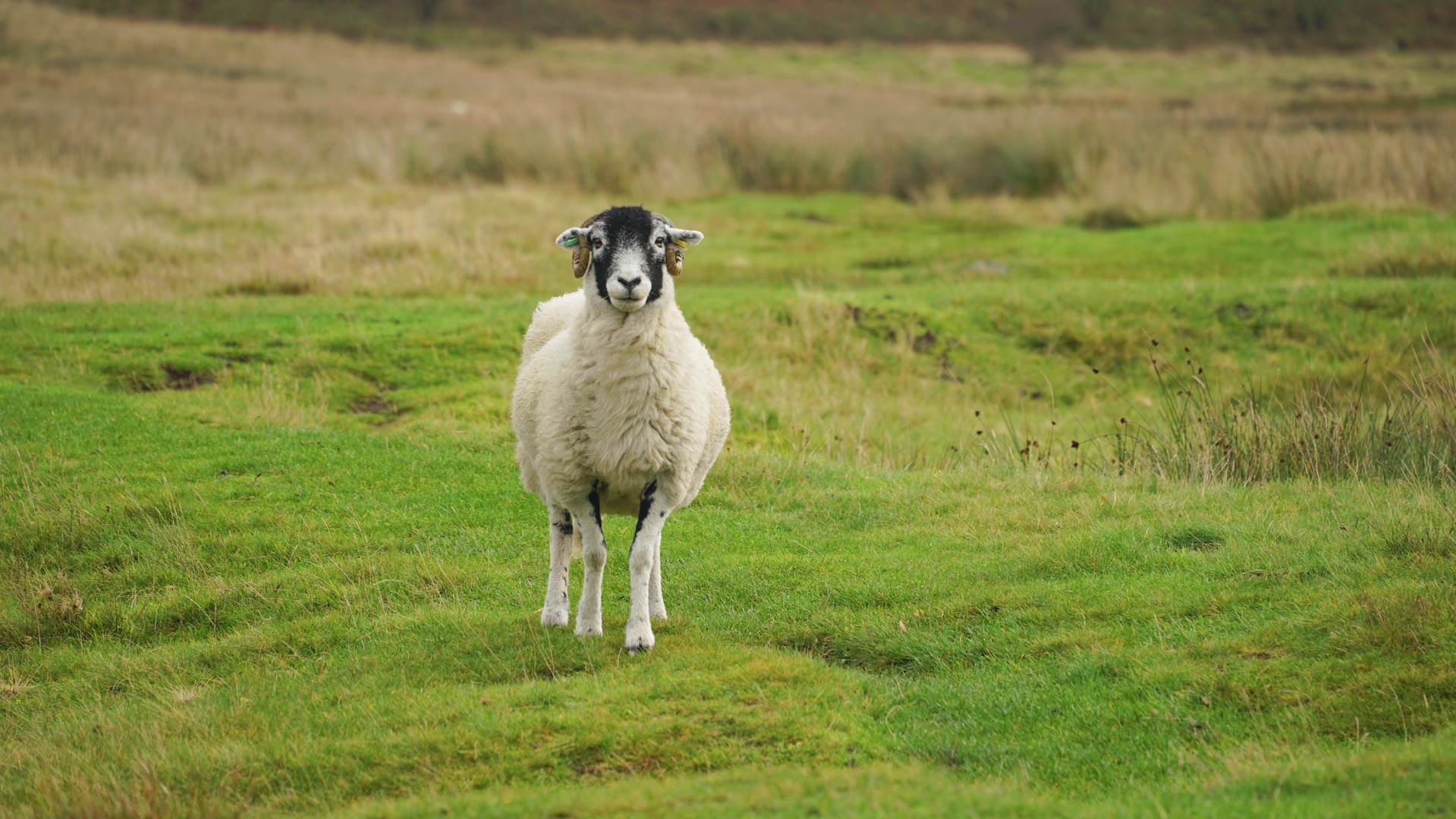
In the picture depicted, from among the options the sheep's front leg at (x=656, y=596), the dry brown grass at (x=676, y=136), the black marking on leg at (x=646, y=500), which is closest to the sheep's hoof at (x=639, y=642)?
the sheep's front leg at (x=656, y=596)

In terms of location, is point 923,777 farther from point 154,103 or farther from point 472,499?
point 154,103

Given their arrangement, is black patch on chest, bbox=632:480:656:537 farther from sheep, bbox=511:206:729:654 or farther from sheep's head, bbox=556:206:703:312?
sheep's head, bbox=556:206:703:312

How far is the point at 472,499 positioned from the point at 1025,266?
11458 mm

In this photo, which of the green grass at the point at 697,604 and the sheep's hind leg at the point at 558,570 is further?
the sheep's hind leg at the point at 558,570

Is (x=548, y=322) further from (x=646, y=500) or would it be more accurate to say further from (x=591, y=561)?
(x=591, y=561)

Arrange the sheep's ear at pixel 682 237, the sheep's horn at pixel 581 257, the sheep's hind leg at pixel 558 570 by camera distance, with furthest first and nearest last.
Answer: the sheep's hind leg at pixel 558 570, the sheep's horn at pixel 581 257, the sheep's ear at pixel 682 237

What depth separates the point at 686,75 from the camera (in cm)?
5219

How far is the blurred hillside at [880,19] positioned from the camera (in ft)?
190

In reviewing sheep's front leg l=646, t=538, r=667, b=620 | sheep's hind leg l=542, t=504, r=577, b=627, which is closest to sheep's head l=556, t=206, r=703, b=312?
sheep's hind leg l=542, t=504, r=577, b=627

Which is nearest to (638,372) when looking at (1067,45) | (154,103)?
(154,103)

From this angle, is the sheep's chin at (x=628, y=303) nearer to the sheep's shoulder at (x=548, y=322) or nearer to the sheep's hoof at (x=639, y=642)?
the sheep's shoulder at (x=548, y=322)

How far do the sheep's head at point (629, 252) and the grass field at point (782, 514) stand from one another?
1.98m

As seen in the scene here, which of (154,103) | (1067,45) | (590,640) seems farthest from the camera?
(1067,45)

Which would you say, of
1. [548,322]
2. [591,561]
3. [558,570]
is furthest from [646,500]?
[548,322]
